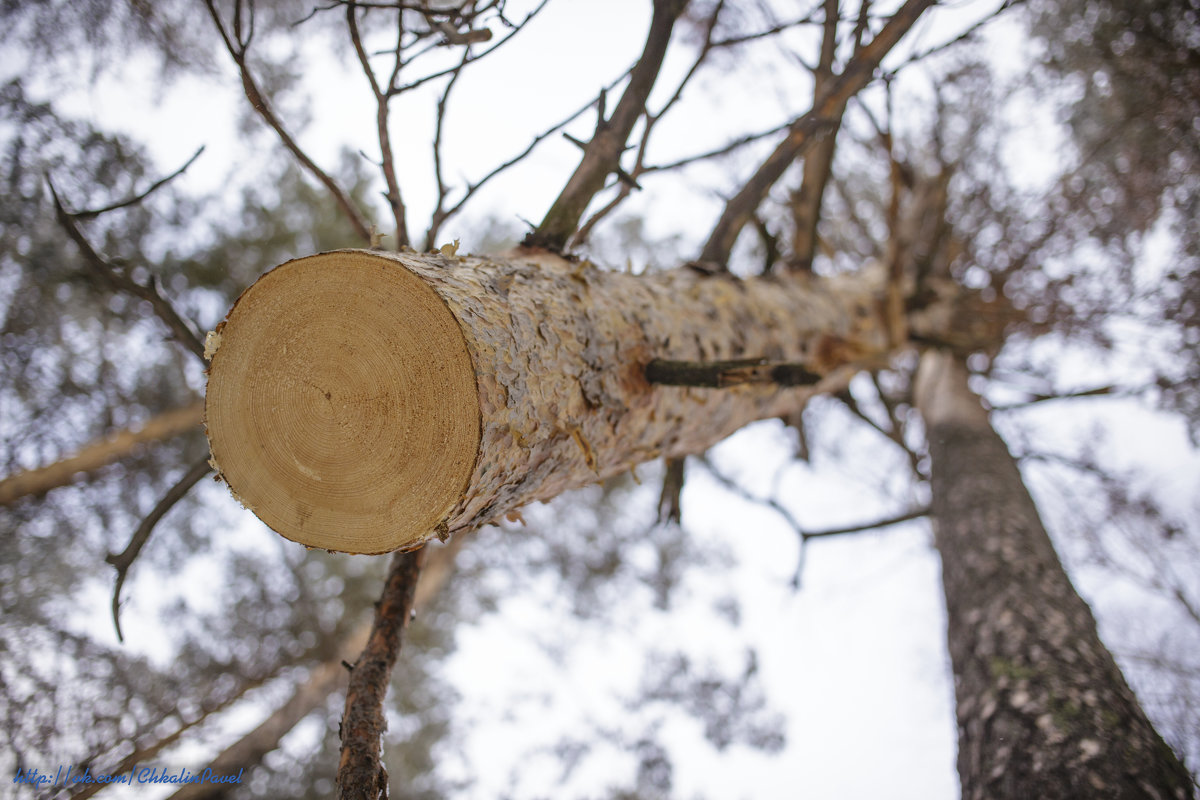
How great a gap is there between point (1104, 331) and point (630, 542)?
12.6ft

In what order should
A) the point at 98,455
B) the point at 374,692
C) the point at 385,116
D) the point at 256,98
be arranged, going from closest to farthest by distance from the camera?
the point at 374,692, the point at 256,98, the point at 385,116, the point at 98,455

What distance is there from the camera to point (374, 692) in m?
1.26

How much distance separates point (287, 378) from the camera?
99 cm

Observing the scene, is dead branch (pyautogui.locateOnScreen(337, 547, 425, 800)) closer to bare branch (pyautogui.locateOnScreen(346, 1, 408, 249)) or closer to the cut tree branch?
the cut tree branch

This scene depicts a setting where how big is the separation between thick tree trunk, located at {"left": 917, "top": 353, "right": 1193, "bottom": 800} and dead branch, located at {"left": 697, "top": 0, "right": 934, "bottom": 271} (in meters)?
1.42

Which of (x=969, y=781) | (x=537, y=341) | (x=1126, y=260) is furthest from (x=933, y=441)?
(x=537, y=341)

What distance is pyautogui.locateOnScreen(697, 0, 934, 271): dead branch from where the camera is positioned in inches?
62.2

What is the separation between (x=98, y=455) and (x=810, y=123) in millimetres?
4024

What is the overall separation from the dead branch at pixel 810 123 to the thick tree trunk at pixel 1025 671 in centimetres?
142

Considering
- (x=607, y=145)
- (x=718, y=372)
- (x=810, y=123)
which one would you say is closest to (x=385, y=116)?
(x=607, y=145)

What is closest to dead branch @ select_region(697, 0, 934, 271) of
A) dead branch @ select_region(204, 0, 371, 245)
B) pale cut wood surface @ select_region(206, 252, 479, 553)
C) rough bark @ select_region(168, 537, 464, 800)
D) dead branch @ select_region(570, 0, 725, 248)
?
dead branch @ select_region(570, 0, 725, 248)

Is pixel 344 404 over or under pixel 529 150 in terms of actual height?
under

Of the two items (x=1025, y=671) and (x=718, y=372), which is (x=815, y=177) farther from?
(x=1025, y=671)

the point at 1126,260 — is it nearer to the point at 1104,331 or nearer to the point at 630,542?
the point at 1104,331
